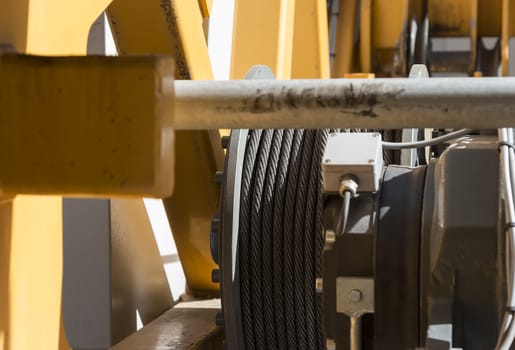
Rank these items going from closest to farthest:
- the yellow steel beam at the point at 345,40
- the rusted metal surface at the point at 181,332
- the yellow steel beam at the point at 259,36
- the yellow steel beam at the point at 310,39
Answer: the rusted metal surface at the point at 181,332
the yellow steel beam at the point at 259,36
the yellow steel beam at the point at 310,39
the yellow steel beam at the point at 345,40

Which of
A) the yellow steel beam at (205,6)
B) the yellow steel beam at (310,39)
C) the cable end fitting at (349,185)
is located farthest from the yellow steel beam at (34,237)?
the yellow steel beam at (310,39)

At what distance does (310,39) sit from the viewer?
14.3 ft

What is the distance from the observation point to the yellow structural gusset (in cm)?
135

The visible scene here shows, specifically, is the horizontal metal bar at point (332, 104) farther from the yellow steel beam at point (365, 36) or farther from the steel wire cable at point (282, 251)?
the yellow steel beam at point (365, 36)

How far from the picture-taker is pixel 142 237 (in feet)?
11.1

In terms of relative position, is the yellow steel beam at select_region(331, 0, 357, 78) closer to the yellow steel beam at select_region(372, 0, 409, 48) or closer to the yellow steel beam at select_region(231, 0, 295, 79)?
the yellow steel beam at select_region(372, 0, 409, 48)

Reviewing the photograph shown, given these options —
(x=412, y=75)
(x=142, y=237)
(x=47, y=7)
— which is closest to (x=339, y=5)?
(x=142, y=237)

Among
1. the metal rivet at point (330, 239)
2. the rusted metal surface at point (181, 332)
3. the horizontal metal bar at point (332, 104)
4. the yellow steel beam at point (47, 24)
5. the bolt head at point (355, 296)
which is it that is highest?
the yellow steel beam at point (47, 24)

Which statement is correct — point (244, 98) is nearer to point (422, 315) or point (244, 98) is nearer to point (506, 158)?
point (506, 158)

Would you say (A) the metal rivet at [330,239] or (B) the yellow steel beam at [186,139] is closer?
(A) the metal rivet at [330,239]

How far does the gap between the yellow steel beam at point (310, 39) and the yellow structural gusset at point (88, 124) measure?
9.75 feet

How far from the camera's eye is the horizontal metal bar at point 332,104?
1376 millimetres

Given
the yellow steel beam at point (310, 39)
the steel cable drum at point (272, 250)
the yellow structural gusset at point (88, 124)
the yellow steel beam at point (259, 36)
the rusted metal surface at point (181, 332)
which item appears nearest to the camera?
the yellow structural gusset at point (88, 124)

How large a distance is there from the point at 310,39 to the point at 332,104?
2998mm
